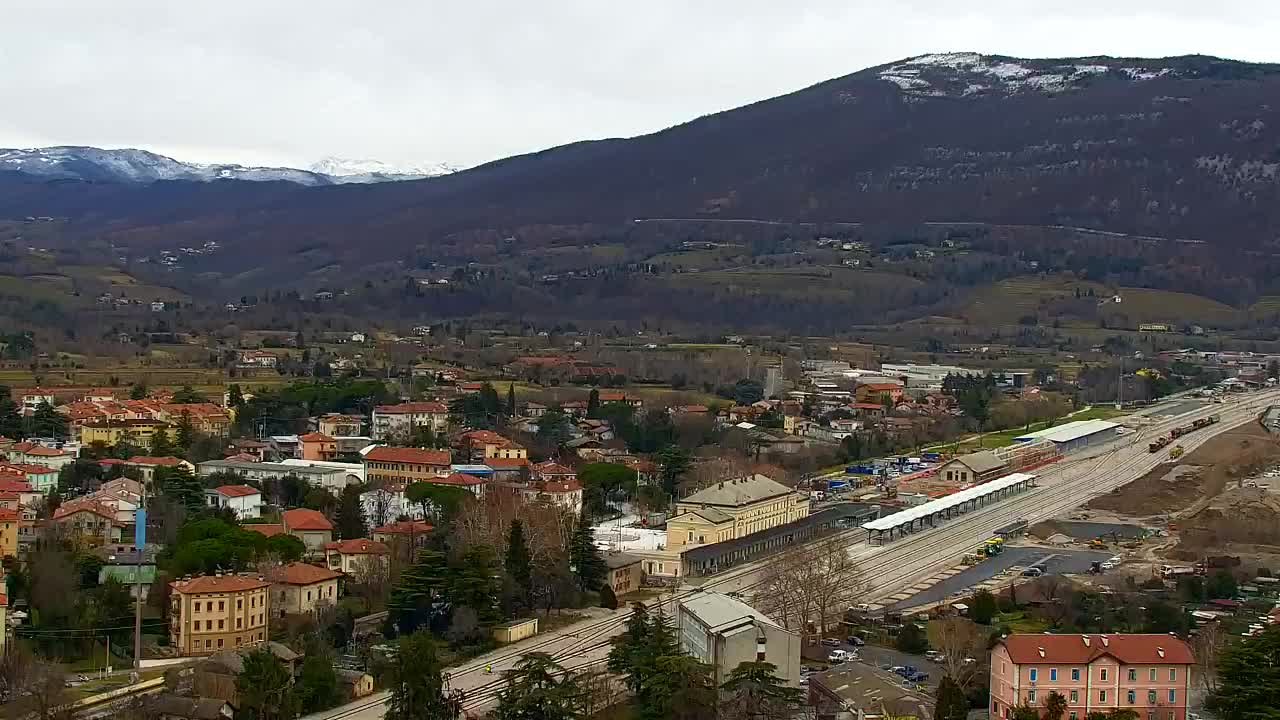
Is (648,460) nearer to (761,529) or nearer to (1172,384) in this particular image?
(761,529)

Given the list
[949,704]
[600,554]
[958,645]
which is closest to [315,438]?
[600,554]

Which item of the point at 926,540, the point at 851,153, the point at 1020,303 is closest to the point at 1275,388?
the point at 1020,303

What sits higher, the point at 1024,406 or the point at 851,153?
the point at 851,153

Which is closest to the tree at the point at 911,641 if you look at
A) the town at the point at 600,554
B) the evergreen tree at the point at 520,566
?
the town at the point at 600,554

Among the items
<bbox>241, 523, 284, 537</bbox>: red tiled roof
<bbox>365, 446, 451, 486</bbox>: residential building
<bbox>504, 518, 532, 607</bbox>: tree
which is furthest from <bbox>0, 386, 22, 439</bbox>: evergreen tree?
<bbox>504, 518, 532, 607</bbox>: tree

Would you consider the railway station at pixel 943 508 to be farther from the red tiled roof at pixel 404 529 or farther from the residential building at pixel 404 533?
the residential building at pixel 404 533

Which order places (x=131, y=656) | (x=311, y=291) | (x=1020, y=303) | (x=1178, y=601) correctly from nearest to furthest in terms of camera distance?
(x=131, y=656) < (x=1178, y=601) < (x=1020, y=303) < (x=311, y=291)
